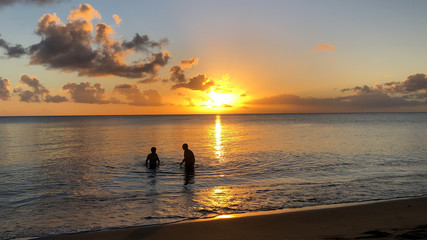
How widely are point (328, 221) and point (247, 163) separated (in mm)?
15251

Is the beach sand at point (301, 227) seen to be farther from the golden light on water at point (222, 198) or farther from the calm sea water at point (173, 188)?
the golden light on water at point (222, 198)

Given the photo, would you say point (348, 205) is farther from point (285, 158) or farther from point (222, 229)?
point (285, 158)

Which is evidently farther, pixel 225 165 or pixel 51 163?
pixel 51 163

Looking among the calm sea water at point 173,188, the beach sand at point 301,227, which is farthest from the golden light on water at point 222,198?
the beach sand at point 301,227

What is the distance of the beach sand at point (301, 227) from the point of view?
332 inches

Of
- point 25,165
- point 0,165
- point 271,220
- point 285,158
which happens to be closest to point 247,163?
point 285,158

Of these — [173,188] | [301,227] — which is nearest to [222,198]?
[173,188]

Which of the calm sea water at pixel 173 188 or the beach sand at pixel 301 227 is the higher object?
the beach sand at pixel 301 227

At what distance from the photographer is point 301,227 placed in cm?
920

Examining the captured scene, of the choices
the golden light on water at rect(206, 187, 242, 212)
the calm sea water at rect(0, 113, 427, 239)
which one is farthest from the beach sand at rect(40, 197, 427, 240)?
the golden light on water at rect(206, 187, 242, 212)

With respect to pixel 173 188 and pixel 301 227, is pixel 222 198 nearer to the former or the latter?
pixel 173 188

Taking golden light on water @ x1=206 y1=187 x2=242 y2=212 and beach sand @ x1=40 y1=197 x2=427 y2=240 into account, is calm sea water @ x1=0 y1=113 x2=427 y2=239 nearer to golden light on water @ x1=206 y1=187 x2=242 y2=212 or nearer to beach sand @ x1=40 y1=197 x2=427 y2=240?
golden light on water @ x1=206 y1=187 x2=242 y2=212

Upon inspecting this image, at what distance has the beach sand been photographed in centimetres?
843

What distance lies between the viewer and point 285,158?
90.6 feet
